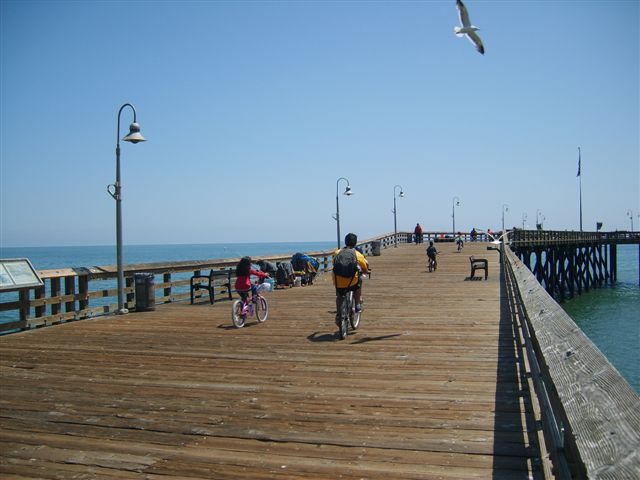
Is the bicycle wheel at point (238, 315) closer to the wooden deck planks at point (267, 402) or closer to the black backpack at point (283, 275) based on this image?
the wooden deck planks at point (267, 402)

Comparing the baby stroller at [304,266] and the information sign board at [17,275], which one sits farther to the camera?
the baby stroller at [304,266]

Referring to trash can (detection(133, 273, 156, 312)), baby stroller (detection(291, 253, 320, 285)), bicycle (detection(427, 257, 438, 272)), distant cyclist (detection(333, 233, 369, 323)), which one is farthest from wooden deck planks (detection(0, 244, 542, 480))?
bicycle (detection(427, 257, 438, 272))

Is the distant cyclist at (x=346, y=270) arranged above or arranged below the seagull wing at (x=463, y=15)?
below

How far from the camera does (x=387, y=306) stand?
14.0m

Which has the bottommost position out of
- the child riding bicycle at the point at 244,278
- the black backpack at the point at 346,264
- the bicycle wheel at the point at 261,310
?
the bicycle wheel at the point at 261,310

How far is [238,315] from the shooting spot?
35.9ft

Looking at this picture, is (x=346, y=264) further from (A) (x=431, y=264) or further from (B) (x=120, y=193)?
(A) (x=431, y=264)

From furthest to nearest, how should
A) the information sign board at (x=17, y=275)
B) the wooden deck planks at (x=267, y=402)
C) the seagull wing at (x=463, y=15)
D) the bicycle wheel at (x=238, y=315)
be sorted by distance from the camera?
the bicycle wheel at (x=238, y=315)
the information sign board at (x=17, y=275)
the seagull wing at (x=463, y=15)
the wooden deck planks at (x=267, y=402)

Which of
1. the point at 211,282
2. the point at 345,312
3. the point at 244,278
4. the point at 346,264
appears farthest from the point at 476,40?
the point at 211,282

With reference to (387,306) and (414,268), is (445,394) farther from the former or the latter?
(414,268)

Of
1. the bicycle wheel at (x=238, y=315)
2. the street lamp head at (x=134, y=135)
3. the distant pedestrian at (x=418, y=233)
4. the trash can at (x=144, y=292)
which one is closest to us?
the bicycle wheel at (x=238, y=315)

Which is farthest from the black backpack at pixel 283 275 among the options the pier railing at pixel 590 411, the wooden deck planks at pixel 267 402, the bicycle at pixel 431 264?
the pier railing at pixel 590 411

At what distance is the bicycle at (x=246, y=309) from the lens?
10883 mm

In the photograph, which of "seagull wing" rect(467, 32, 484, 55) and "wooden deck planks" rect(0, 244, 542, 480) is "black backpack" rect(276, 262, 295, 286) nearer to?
"wooden deck planks" rect(0, 244, 542, 480)
